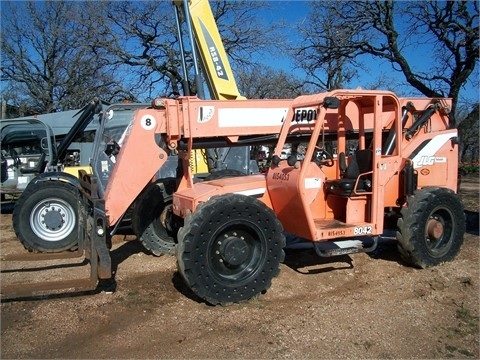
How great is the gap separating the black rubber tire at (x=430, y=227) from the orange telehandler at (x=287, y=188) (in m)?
0.01

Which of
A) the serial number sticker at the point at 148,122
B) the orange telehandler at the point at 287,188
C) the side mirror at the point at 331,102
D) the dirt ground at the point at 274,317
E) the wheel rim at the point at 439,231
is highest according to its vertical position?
the side mirror at the point at 331,102

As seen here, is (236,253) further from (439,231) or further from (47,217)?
Answer: (47,217)

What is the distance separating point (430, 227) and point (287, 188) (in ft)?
7.07

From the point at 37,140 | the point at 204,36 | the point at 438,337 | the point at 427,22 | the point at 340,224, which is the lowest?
the point at 438,337

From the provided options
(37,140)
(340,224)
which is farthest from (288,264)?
(37,140)

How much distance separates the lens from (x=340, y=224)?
19.5 ft

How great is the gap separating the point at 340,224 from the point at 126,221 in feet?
13.6

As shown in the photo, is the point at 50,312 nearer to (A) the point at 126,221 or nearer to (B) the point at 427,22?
(A) the point at 126,221

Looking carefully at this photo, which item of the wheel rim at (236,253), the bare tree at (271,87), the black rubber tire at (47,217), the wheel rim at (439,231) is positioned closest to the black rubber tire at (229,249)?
the wheel rim at (236,253)

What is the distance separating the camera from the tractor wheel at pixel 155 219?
6734 millimetres

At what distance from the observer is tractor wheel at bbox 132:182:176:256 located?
673 cm

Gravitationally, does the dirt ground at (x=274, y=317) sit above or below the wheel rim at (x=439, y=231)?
below

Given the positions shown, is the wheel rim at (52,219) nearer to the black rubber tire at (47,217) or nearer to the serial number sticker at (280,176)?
the black rubber tire at (47,217)

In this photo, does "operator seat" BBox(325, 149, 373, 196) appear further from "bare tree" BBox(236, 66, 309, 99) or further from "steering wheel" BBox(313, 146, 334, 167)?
"bare tree" BBox(236, 66, 309, 99)
